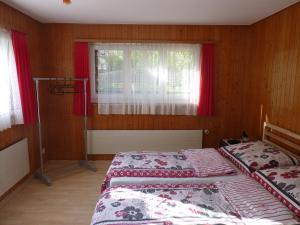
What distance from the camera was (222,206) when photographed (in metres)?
1.81

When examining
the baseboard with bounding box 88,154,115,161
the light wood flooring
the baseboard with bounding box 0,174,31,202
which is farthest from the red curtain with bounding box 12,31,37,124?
the baseboard with bounding box 88,154,115,161

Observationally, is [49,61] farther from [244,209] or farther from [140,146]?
[244,209]

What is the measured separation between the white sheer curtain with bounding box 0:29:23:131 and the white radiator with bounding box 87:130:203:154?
50.1 inches

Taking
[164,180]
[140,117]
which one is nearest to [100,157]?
[140,117]

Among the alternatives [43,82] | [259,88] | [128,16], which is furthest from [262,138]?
[43,82]

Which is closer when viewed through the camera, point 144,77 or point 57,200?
point 57,200

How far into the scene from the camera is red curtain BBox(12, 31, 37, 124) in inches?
119

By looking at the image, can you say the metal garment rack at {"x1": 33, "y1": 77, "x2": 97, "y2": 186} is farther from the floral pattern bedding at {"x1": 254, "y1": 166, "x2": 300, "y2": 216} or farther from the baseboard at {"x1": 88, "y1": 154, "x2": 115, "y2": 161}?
the floral pattern bedding at {"x1": 254, "y1": 166, "x2": 300, "y2": 216}

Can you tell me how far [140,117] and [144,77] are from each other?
27.7 inches

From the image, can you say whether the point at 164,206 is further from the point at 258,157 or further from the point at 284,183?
the point at 258,157

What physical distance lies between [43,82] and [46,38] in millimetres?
736

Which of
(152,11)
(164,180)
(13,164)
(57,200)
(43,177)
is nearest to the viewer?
(164,180)

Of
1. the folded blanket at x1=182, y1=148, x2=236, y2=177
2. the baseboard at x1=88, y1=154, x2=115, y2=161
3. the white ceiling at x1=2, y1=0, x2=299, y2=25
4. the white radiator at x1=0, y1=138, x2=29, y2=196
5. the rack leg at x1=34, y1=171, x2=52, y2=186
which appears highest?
the white ceiling at x1=2, y1=0, x2=299, y2=25

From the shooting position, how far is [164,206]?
1787 millimetres
